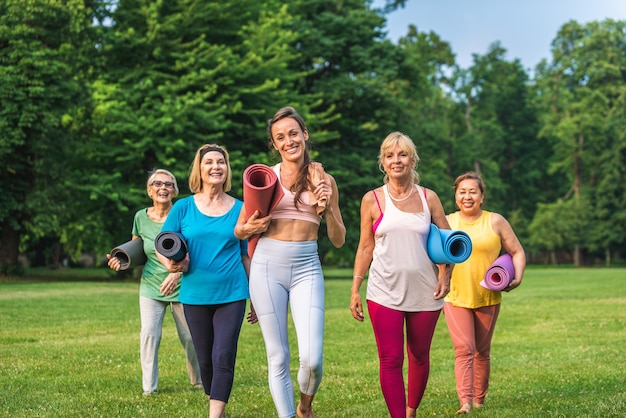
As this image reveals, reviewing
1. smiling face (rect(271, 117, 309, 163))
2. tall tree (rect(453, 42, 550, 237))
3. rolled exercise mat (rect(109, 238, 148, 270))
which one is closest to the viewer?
smiling face (rect(271, 117, 309, 163))

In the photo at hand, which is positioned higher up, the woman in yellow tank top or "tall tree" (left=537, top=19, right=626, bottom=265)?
"tall tree" (left=537, top=19, right=626, bottom=265)

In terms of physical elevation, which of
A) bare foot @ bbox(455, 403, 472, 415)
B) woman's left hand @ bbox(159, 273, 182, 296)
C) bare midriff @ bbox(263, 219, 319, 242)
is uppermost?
bare midriff @ bbox(263, 219, 319, 242)

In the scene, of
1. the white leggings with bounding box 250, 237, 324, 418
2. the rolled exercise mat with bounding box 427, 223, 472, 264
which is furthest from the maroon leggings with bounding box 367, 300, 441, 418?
the white leggings with bounding box 250, 237, 324, 418

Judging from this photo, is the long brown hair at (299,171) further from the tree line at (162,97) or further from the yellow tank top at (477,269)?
the tree line at (162,97)

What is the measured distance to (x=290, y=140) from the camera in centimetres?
623

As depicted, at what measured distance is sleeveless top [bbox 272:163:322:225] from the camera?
6.12 m

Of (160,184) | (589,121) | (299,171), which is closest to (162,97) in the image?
(160,184)

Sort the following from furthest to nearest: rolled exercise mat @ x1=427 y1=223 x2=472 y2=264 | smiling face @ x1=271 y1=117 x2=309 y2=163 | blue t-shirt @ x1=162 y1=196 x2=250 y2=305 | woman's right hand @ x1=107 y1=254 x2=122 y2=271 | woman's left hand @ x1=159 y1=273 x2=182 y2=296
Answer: woman's right hand @ x1=107 y1=254 x2=122 y2=271
woman's left hand @ x1=159 y1=273 x2=182 y2=296
blue t-shirt @ x1=162 y1=196 x2=250 y2=305
rolled exercise mat @ x1=427 y1=223 x2=472 y2=264
smiling face @ x1=271 y1=117 x2=309 y2=163

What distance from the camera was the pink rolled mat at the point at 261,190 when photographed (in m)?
5.82

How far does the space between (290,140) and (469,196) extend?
2580 mm

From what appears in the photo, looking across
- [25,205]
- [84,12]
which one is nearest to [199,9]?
[84,12]

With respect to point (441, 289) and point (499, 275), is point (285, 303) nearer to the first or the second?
point (441, 289)

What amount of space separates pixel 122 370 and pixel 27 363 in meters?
1.35

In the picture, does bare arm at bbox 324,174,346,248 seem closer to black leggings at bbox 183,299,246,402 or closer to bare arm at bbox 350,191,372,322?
bare arm at bbox 350,191,372,322
